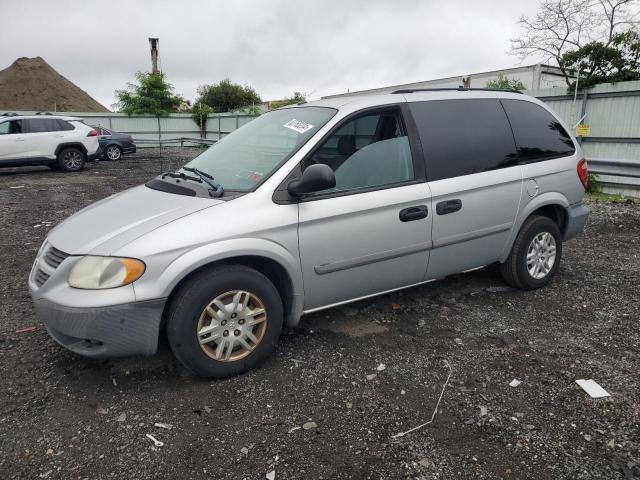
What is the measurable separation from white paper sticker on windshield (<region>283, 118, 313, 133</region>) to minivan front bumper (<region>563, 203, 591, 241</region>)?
8.90 ft

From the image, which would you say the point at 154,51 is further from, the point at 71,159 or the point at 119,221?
the point at 119,221

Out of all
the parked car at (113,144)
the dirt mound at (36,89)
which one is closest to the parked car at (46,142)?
the parked car at (113,144)

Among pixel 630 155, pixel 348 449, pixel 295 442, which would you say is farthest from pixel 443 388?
pixel 630 155

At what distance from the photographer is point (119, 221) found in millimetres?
3119

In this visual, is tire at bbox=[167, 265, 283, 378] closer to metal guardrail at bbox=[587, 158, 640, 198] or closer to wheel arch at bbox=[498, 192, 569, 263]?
wheel arch at bbox=[498, 192, 569, 263]

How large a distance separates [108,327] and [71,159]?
1402 cm

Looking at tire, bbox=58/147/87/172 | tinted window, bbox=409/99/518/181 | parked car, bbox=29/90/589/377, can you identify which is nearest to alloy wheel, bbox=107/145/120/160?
tire, bbox=58/147/87/172

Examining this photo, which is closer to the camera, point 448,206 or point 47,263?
point 47,263

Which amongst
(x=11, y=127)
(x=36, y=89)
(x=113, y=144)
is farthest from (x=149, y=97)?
(x=36, y=89)

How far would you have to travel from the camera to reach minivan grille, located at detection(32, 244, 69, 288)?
9.75 ft

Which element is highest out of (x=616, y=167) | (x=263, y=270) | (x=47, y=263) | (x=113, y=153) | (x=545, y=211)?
(x=113, y=153)

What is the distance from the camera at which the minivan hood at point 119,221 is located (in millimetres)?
2895

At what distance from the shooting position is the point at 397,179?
363cm

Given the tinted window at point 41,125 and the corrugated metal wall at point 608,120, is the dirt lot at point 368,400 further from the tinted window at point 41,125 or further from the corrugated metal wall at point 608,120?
the tinted window at point 41,125
